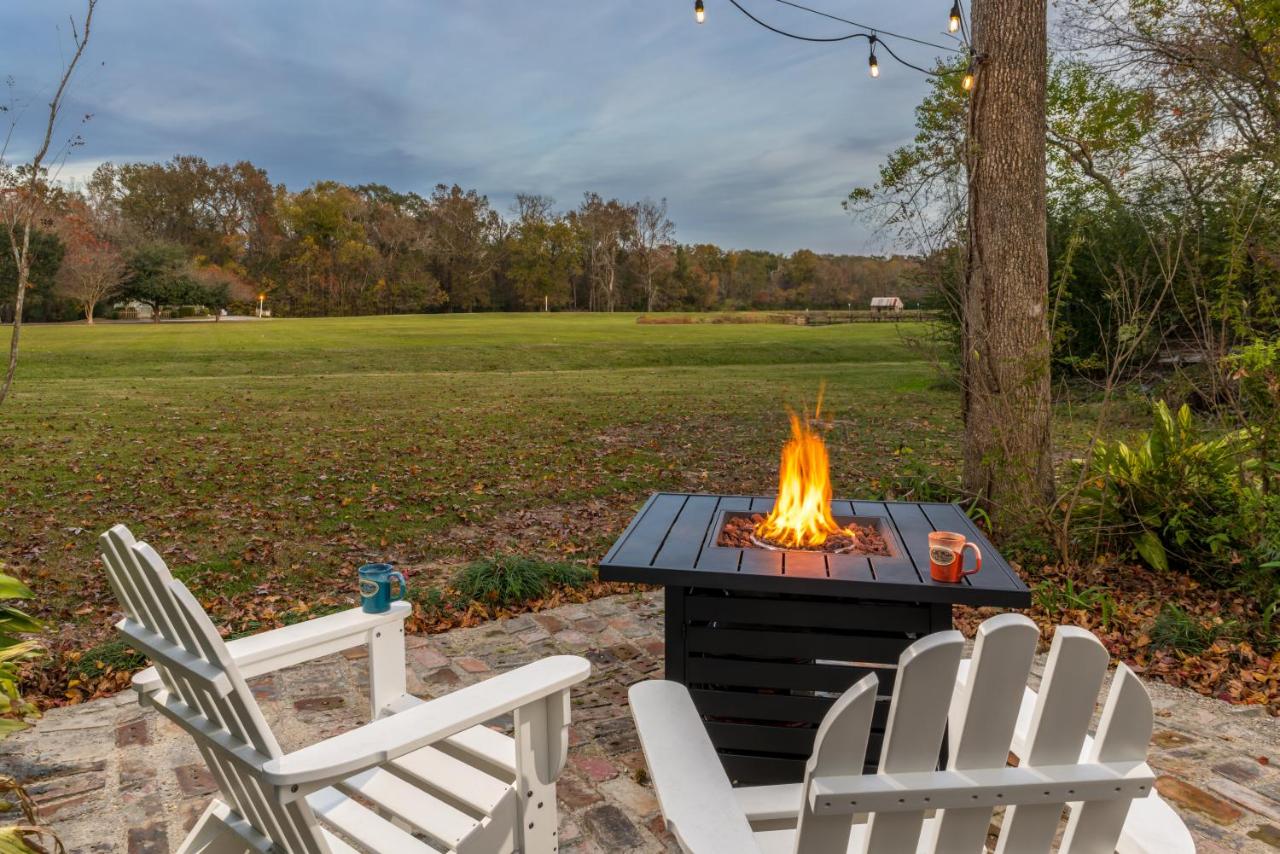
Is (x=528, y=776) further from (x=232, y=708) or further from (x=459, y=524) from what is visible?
(x=459, y=524)

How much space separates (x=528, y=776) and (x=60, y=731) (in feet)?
7.09

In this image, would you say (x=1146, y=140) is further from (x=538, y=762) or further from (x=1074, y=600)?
(x=538, y=762)

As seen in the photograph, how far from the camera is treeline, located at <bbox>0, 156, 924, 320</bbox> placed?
4756cm

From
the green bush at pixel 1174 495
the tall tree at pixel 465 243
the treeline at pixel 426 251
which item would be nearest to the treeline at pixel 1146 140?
the green bush at pixel 1174 495

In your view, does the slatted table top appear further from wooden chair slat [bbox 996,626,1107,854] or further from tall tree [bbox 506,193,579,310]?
tall tree [bbox 506,193,579,310]

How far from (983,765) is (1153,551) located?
4.16 meters

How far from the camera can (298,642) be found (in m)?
2.08

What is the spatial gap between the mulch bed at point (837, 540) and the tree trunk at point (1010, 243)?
2691 millimetres

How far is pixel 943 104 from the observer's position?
1197 centimetres

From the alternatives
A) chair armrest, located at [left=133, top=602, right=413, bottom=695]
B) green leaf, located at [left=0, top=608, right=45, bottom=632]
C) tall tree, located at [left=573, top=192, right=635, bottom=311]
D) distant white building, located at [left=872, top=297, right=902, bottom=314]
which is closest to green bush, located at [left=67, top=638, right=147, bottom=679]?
green leaf, located at [left=0, top=608, right=45, bottom=632]

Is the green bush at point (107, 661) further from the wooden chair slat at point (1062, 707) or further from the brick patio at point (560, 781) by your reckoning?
the wooden chair slat at point (1062, 707)

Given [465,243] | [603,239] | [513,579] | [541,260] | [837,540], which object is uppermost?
[603,239]

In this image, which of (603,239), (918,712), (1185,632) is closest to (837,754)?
(918,712)

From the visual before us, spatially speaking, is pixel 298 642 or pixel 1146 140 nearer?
pixel 298 642
